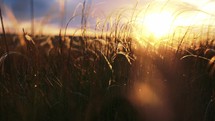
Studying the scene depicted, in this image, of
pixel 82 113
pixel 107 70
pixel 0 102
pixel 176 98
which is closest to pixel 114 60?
pixel 107 70

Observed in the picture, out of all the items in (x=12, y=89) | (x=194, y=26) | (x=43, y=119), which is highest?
(x=194, y=26)

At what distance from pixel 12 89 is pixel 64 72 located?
1.24 ft

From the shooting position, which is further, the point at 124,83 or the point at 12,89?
the point at 124,83

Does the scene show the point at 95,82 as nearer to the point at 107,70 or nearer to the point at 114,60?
the point at 107,70

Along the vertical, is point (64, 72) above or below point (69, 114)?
above

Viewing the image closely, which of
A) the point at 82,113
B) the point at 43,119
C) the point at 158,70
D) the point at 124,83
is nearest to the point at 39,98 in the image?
the point at 43,119

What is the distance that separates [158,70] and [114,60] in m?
0.40

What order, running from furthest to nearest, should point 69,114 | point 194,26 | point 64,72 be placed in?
point 194,26
point 64,72
point 69,114

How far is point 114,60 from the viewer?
10.2 feet

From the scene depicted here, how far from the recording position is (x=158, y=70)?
3.12 metres

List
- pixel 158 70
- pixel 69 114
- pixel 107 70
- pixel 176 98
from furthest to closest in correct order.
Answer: pixel 158 70
pixel 107 70
pixel 176 98
pixel 69 114

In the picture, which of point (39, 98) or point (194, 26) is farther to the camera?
point (194, 26)

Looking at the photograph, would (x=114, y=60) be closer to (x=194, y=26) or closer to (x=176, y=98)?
(x=176, y=98)

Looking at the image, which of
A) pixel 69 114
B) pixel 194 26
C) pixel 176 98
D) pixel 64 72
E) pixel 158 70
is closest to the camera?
pixel 69 114
